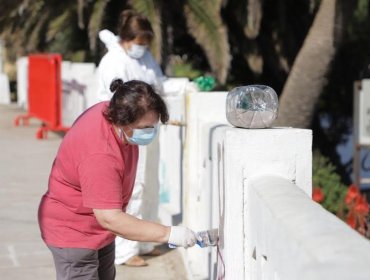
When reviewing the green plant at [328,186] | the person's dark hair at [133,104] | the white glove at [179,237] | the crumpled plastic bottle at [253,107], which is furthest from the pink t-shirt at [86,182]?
the green plant at [328,186]

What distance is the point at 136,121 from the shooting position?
3.35 m

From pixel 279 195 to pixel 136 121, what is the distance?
2.19ft

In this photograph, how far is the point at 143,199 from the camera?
602 centimetres

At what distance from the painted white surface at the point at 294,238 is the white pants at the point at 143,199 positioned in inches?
89.2

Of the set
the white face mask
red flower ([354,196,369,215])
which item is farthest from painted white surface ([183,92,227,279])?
red flower ([354,196,369,215])

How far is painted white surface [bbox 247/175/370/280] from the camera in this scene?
6.62 feet

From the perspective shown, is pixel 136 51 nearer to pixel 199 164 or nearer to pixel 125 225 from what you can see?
pixel 199 164

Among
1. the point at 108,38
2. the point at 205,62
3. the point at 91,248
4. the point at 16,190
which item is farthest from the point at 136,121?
the point at 205,62

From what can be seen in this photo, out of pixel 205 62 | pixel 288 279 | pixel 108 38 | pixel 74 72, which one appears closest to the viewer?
pixel 288 279

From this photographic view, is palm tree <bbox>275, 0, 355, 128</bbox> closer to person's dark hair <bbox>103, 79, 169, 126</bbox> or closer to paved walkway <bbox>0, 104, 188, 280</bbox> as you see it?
paved walkway <bbox>0, 104, 188, 280</bbox>

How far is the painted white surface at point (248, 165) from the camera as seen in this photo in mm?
3488

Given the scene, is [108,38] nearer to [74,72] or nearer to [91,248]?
[91,248]

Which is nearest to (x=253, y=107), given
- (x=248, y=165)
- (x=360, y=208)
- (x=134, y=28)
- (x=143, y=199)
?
(x=248, y=165)

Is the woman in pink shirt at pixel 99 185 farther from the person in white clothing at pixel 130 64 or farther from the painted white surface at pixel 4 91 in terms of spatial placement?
the painted white surface at pixel 4 91
